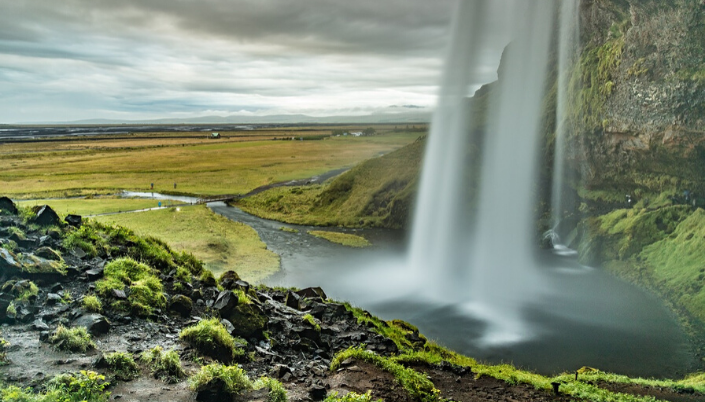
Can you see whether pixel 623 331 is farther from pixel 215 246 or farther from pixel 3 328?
pixel 215 246

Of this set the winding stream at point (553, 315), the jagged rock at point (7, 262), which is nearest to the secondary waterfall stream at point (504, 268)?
the winding stream at point (553, 315)

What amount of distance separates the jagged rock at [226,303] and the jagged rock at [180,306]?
89cm

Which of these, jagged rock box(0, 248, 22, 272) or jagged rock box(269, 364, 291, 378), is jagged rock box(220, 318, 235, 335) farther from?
jagged rock box(0, 248, 22, 272)

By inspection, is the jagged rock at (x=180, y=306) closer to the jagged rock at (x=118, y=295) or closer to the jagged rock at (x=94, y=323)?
the jagged rock at (x=118, y=295)

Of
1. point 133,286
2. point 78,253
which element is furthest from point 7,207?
point 133,286

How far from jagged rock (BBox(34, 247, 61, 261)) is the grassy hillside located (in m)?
38.6

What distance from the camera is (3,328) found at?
11.4 meters

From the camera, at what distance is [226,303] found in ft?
48.7

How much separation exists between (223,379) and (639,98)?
138ft

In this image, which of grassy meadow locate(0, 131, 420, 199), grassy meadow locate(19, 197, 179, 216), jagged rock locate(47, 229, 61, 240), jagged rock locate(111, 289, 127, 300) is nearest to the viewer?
jagged rock locate(111, 289, 127, 300)

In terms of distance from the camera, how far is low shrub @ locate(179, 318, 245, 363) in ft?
39.9

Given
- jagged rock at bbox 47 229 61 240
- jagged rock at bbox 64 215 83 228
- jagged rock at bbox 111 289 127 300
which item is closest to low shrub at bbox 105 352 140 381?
jagged rock at bbox 111 289 127 300

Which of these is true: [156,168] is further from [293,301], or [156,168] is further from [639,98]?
[639,98]

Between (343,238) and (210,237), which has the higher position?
(210,237)
